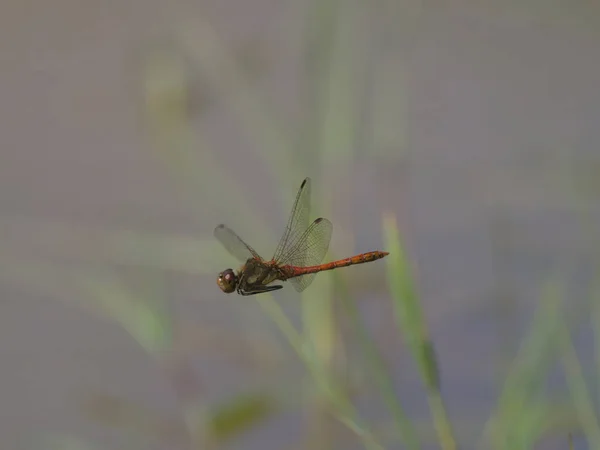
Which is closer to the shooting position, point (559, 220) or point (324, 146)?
point (324, 146)

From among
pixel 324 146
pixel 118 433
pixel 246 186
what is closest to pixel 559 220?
pixel 246 186

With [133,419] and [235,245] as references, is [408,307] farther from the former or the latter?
[133,419]

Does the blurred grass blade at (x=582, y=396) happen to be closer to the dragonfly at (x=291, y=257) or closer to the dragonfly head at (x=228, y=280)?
the dragonfly at (x=291, y=257)

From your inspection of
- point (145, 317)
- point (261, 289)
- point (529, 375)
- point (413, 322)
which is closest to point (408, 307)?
point (413, 322)

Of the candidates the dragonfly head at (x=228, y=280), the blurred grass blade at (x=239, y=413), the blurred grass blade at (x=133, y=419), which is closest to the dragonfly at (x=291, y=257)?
the dragonfly head at (x=228, y=280)

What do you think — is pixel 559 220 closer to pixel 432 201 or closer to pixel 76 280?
pixel 432 201

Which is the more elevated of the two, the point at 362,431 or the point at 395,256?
the point at 395,256

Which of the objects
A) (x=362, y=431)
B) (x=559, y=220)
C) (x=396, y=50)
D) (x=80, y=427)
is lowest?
(x=362, y=431)
